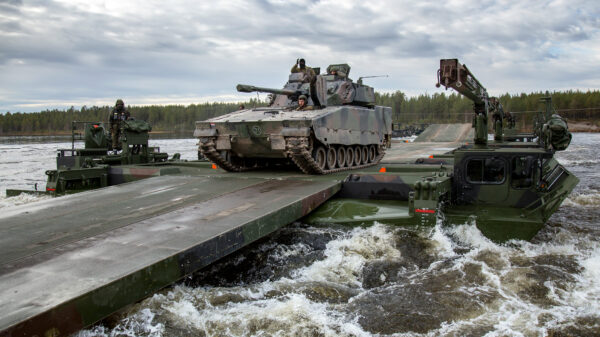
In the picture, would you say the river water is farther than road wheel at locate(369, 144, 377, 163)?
No

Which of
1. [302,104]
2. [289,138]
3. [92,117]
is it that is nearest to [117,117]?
[302,104]

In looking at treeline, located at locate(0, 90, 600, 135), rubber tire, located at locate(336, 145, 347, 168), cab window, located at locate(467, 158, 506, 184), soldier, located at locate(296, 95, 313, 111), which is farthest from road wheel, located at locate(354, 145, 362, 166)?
treeline, located at locate(0, 90, 600, 135)

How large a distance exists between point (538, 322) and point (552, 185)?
6850 millimetres

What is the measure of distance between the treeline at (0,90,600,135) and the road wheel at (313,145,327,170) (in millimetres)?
61319

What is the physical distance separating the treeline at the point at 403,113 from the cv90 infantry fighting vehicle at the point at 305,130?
5911 cm

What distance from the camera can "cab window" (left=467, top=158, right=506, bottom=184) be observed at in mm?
9906

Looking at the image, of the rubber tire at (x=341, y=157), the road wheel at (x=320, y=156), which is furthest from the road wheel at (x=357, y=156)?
the road wheel at (x=320, y=156)

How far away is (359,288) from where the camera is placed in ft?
22.8

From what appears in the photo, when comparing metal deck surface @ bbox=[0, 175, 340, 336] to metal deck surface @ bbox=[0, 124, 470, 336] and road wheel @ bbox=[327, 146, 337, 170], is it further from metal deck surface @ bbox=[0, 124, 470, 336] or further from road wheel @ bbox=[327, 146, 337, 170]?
road wheel @ bbox=[327, 146, 337, 170]

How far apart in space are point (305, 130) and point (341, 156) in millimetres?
2686

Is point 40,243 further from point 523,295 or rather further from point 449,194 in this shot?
point 449,194

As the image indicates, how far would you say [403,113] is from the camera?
102 meters

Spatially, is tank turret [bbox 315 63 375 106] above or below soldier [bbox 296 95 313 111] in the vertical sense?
above

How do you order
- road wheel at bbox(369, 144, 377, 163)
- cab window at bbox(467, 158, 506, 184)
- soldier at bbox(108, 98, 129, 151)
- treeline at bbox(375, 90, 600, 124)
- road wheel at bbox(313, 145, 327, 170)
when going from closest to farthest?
1. cab window at bbox(467, 158, 506, 184)
2. road wheel at bbox(313, 145, 327, 170)
3. road wheel at bbox(369, 144, 377, 163)
4. soldier at bbox(108, 98, 129, 151)
5. treeline at bbox(375, 90, 600, 124)
